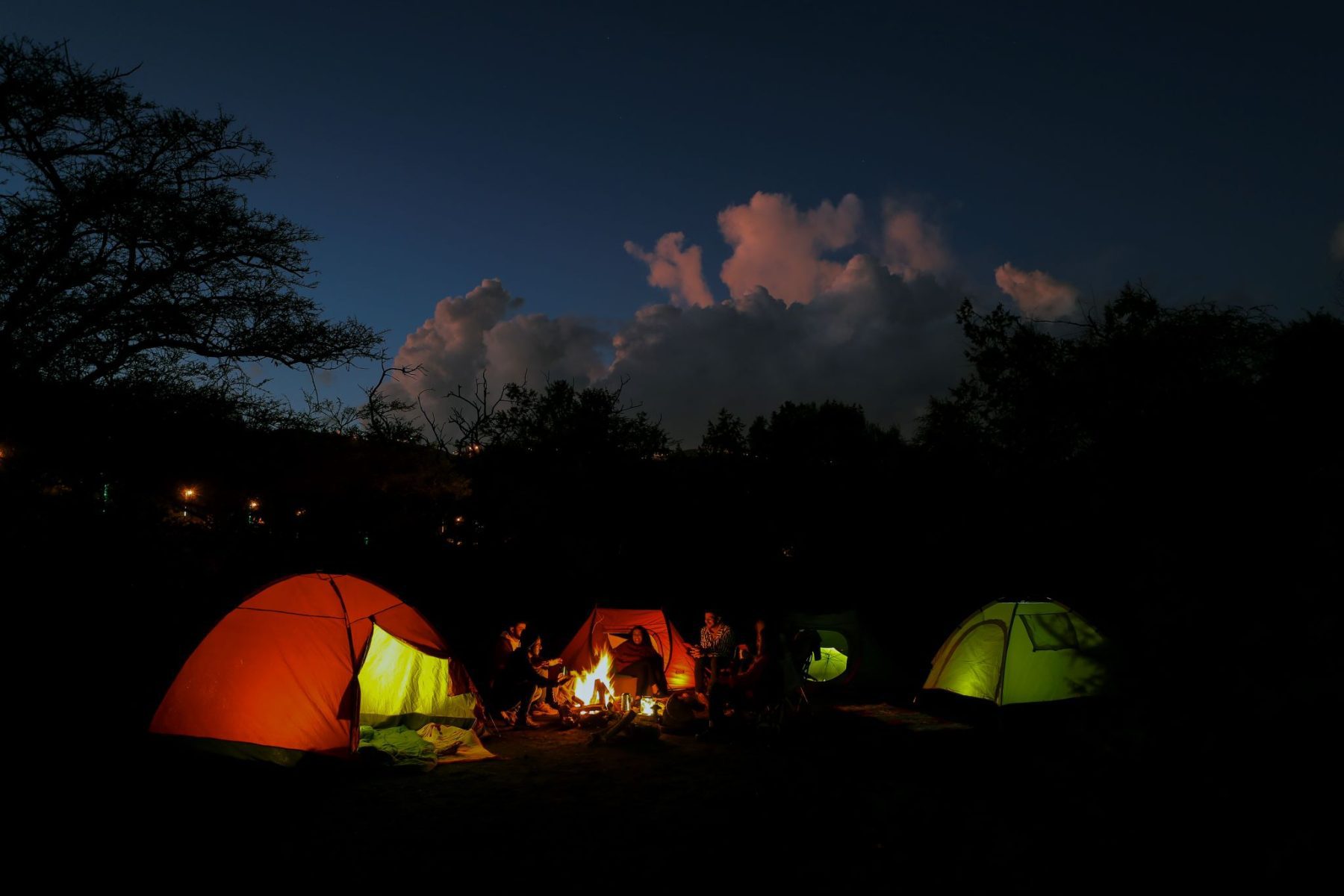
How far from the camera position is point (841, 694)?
12234mm

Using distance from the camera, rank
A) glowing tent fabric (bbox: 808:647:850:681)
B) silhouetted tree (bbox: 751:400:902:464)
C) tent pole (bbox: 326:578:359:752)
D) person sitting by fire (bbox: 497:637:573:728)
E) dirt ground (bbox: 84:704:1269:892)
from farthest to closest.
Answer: silhouetted tree (bbox: 751:400:902:464) → glowing tent fabric (bbox: 808:647:850:681) → person sitting by fire (bbox: 497:637:573:728) → tent pole (bbox: 326:578:359:752) → dirt ground (bbox: 84:704:1269:892)

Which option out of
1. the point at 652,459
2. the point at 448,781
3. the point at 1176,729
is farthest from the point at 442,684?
the point at 652,459

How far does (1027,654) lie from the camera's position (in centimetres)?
910

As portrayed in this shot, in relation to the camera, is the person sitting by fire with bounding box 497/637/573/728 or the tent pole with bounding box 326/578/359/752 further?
the person sitting by fire with bounding box 497/637/573/728

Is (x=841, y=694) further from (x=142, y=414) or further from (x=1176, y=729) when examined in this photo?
(x=142, y=414)

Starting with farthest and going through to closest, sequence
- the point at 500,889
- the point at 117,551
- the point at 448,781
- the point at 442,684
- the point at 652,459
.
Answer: the point at 652,459 < the point at 117,551 < the point at 442,684 < the point at 448,781 < the point at 500,889

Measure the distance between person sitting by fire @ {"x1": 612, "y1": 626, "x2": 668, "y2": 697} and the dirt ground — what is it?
5.56 ft

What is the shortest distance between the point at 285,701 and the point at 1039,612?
8.36m

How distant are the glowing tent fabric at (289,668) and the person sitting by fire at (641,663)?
2.82 m

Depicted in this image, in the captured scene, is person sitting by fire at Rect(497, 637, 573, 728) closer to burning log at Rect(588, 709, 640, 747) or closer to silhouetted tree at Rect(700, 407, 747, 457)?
burning log at Rect(588, 709, 640, 747)

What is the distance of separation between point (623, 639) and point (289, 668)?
5.38 m

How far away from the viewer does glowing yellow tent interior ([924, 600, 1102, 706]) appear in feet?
29.5

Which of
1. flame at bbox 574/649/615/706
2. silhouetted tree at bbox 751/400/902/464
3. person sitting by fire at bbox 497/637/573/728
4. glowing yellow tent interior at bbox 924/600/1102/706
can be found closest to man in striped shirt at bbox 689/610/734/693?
flame at bbox 574/649/615/706

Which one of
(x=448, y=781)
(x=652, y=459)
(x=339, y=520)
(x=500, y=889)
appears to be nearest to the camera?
(x=500, y=889)
